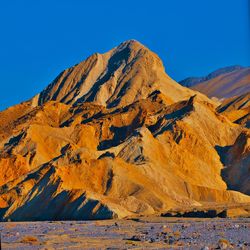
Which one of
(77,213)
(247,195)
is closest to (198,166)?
(247,195)

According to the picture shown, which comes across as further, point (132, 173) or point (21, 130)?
point (21, 130)

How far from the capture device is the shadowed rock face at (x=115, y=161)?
106250 millimetres

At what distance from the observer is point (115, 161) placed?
391ft

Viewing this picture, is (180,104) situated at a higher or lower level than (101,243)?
higher

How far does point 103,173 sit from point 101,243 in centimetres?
7246

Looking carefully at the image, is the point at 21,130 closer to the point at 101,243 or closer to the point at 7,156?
the point at 7,156

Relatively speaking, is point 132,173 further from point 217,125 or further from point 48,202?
point 217,125

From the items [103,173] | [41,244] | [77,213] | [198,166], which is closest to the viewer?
[41,244]

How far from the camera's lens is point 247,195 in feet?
424

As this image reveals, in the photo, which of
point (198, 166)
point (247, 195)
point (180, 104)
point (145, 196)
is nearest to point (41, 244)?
point (145, 196)

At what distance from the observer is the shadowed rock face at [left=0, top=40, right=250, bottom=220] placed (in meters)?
106

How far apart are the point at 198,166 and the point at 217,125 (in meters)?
18.8

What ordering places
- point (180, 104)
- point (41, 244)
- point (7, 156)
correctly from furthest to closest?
1. point (180, 104)
2. point (7, 156)
3. point (41, 244)

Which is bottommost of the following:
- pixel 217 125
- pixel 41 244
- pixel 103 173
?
pixel 41 244
